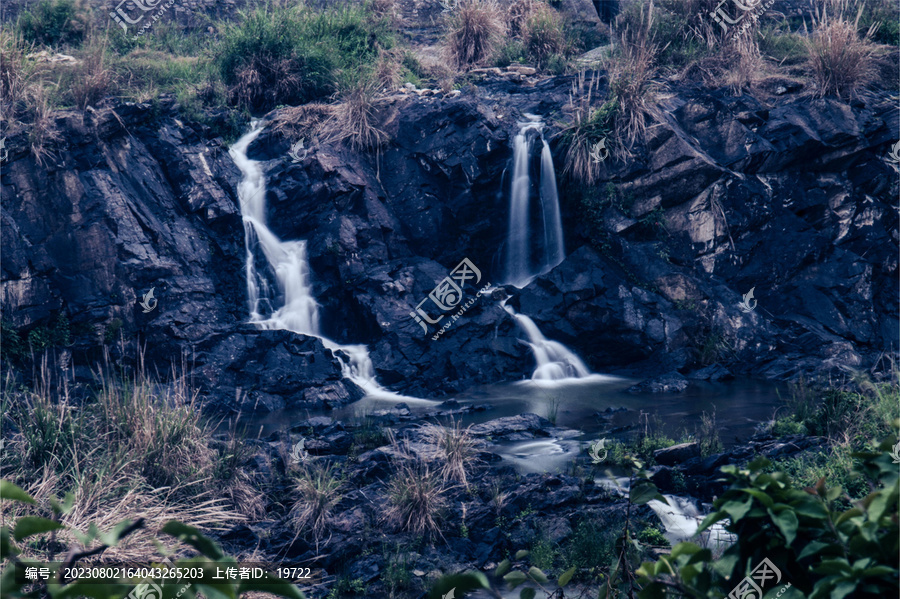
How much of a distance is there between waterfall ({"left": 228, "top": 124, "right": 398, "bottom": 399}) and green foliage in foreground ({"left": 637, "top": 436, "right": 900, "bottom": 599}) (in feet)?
34.7

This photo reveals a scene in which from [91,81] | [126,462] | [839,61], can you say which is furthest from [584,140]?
[126,462]

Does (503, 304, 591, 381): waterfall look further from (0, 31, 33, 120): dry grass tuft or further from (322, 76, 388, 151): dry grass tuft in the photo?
(0, 31, 33, 120): dry grass tuft

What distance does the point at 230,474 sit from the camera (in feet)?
20.7

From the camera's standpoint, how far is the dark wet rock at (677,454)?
23.1ft

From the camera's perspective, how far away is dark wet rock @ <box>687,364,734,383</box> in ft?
38.1

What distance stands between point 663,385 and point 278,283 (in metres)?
6.99

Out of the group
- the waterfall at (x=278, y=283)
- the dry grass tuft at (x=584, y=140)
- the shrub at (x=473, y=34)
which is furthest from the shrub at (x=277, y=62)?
the dry grass tuft at (x=584, y=140)

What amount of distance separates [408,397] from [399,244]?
12.0ft

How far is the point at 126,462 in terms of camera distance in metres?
5.62

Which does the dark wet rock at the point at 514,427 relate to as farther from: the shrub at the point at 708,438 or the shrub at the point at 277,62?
the shrub at the point at 277,62

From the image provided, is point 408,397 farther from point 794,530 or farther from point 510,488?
point 794,530

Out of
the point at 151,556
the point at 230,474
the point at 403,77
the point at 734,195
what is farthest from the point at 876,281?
the point at 151,556

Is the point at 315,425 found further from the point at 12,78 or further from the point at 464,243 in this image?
the point at 12,78

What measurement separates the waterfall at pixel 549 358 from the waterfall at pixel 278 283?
284 centimetres
